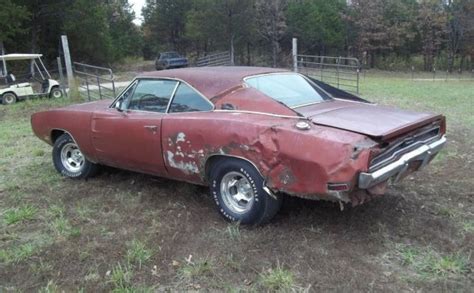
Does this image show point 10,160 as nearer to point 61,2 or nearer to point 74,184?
point 74,184

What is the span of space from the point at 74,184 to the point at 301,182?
319 cm

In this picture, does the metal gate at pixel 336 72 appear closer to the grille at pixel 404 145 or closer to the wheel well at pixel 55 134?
the wheel well at pixel 55 134

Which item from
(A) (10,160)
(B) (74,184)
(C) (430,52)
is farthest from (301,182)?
(C) (430,52)

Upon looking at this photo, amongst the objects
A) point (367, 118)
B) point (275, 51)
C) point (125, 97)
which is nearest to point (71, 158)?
point (125, 97)

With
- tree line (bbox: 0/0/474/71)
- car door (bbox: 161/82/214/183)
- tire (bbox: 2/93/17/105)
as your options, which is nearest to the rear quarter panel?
car door (bbox: 161/82/214/183)

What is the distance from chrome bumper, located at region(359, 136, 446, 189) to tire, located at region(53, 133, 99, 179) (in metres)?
3.51

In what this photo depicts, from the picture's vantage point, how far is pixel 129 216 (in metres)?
4.65

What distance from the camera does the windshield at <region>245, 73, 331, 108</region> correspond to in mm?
4539

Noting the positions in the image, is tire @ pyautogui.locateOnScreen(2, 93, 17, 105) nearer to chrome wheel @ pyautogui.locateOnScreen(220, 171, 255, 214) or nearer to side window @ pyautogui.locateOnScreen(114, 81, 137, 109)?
side window @ pyautogui.locateOnScreen(114, 81, 137, 109)

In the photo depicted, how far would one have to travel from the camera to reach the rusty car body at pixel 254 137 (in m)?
3.58

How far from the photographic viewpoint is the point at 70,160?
601 cm

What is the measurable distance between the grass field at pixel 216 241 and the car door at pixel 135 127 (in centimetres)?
43

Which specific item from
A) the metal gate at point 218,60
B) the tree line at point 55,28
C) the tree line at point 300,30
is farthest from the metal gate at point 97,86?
the tree line at point 300,30

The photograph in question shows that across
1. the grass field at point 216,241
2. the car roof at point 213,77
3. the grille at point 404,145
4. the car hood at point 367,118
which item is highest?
the car roof at point 213,77
